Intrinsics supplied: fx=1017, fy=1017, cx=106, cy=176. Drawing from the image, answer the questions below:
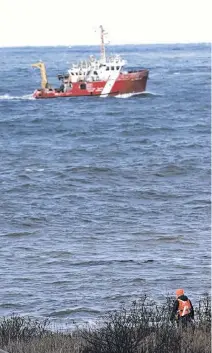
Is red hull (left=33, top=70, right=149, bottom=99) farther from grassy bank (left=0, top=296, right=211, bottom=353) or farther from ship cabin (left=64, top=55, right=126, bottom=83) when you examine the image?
grassy bank (left=0, top=296, right=211, bottom=353)

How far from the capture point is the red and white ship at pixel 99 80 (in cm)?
7031

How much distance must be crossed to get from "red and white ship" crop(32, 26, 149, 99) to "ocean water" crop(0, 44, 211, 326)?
11.6 m

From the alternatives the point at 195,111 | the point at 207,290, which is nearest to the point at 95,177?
the point at 207,290

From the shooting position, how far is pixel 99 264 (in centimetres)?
2111

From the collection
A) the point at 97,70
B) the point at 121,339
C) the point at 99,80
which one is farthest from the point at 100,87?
the point at 121,339

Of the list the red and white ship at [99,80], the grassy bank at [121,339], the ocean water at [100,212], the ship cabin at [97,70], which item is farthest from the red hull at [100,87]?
the grassy bank at [121,339]

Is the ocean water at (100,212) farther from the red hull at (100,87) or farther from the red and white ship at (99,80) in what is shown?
the red hull at (100,87)

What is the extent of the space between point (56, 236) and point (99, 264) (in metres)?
3.41

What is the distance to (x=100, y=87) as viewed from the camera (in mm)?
73125

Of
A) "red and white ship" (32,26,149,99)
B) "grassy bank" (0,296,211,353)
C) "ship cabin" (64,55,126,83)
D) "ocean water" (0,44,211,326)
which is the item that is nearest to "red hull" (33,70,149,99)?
"red and white ship" (32,26,149,99)

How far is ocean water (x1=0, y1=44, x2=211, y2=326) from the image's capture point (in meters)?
19.1

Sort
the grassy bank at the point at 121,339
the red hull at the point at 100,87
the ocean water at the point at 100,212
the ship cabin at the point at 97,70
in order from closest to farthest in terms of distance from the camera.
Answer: the grassy bank at the point at 121,339, the ocean water at the point at 100,212, the ship cabin at the point at 97,70, the red hull at the point at 100,87

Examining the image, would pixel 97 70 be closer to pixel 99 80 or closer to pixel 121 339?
pixel 99 80

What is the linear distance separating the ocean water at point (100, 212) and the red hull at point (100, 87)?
45.0 ft
